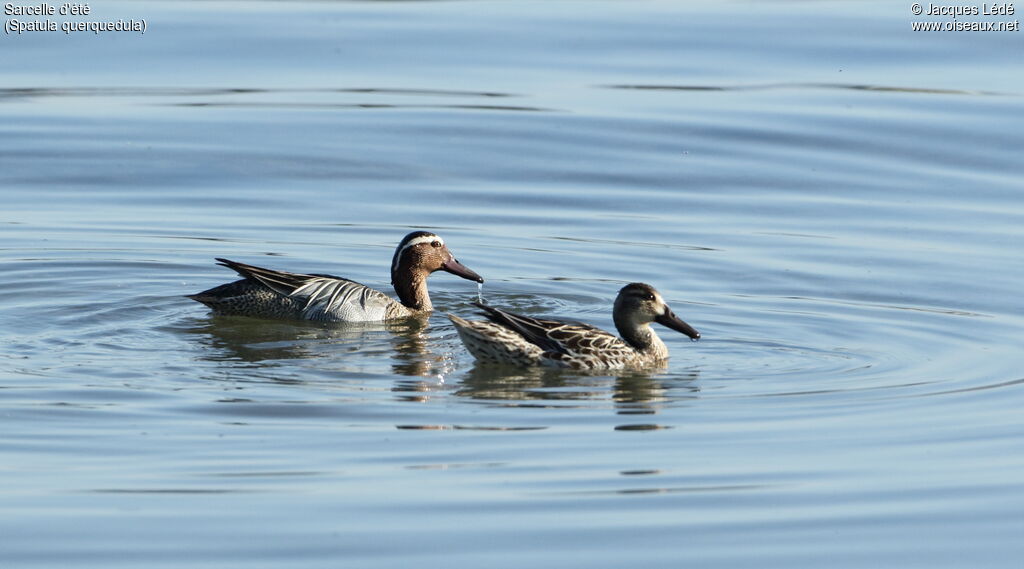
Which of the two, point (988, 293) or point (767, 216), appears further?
point (767, 216)

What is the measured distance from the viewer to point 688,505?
8945 millimetres

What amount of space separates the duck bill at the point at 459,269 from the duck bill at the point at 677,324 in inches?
103

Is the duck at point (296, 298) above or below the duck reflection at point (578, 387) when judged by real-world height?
above

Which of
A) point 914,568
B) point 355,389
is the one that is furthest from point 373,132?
point 914,568

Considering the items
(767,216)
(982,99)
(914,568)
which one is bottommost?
(914,568)

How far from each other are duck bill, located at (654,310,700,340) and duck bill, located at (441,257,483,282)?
2616mm

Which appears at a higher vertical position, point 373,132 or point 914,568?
point 373,132

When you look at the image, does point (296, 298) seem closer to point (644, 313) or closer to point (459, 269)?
point (459, 269)

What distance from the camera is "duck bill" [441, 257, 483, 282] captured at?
50.1 ft

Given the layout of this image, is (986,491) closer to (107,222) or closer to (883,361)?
(883,361)

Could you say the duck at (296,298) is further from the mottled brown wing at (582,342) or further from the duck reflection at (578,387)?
the mottled brown wing at (582,342)

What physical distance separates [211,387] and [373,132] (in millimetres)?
10238

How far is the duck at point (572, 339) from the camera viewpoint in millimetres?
12609

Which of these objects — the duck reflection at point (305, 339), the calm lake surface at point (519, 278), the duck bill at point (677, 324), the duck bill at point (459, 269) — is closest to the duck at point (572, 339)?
the duck bill at point (677, 324)
